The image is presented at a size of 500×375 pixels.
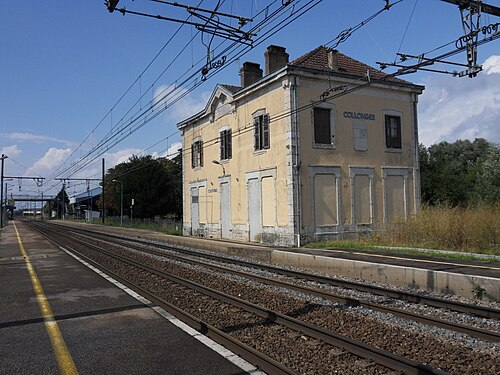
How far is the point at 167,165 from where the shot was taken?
68.6 metres

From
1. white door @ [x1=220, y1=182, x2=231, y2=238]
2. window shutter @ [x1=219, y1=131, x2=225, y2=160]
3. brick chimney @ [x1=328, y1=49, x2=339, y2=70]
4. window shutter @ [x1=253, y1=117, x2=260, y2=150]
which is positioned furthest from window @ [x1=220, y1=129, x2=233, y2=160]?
brick chimney @ [x1=328, y1=49, x2=339, y2=70]

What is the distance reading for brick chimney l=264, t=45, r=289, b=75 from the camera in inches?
965

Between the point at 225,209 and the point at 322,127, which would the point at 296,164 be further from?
the point at 225,209

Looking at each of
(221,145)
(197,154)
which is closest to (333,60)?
(221,145)

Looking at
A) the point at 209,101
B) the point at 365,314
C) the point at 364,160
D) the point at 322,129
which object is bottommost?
the point at 365,314

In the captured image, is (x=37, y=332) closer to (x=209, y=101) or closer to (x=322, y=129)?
(x=322, y=129)

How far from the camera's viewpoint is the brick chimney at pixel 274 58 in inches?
965

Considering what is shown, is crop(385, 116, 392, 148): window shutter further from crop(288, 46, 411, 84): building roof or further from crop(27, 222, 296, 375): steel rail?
crop(27, 222, 296, 375): steel rail

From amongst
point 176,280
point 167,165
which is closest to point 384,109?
point 176,280

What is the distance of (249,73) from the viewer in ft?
87.6

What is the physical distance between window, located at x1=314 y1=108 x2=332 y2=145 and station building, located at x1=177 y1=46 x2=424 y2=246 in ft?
0.16

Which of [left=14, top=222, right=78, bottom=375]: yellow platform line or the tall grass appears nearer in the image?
[left=14, top=222, right=78, bottom=375]: yellow platform line

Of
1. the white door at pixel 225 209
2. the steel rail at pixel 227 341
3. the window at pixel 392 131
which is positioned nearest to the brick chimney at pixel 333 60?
the window at pixel 392 131

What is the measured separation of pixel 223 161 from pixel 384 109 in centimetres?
1004
